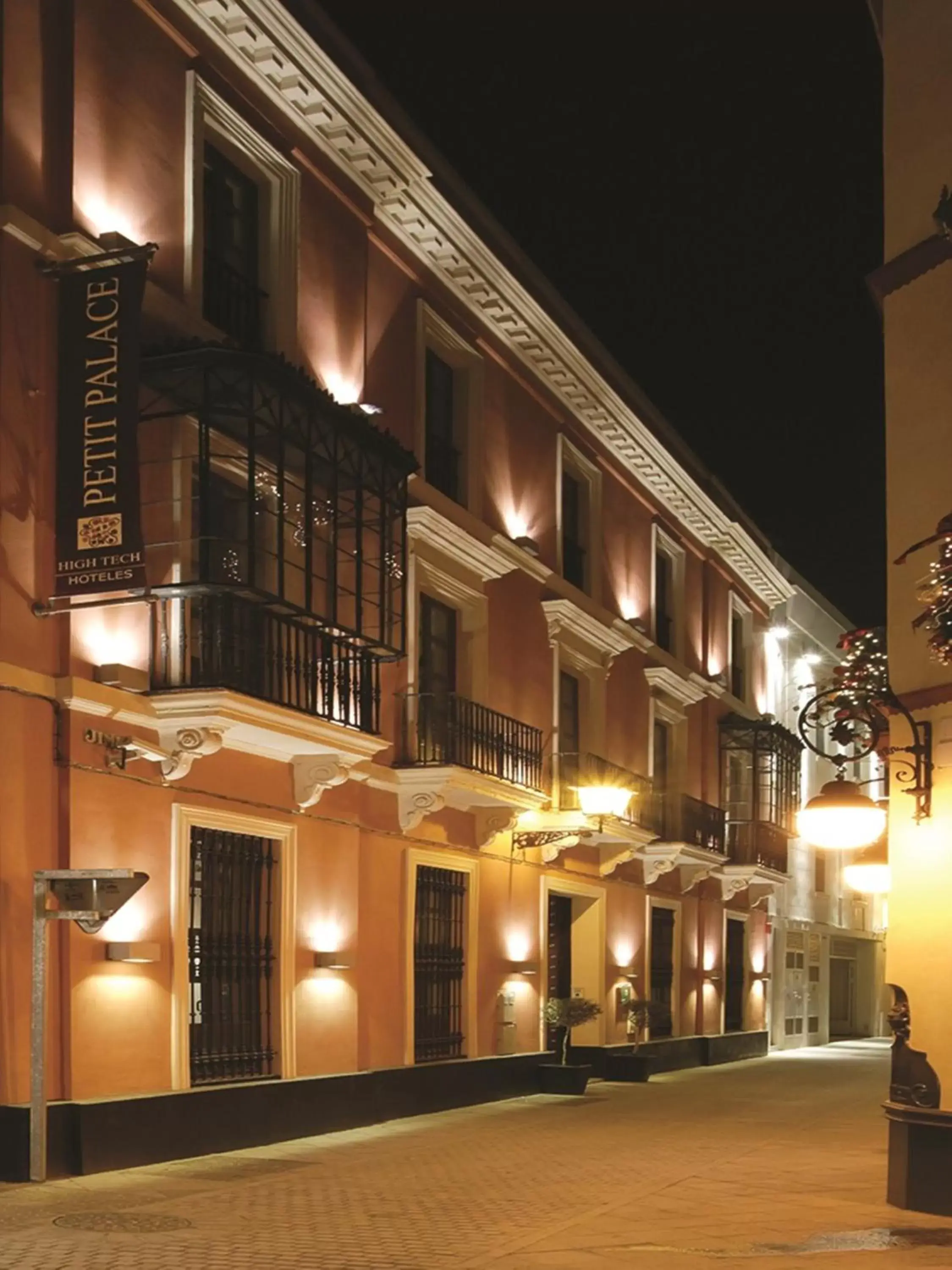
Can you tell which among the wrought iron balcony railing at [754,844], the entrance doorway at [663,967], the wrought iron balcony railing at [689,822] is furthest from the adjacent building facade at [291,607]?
the wrought iron balcony railing at [754,844]

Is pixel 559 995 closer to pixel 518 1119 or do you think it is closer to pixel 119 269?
pixel 518 1119

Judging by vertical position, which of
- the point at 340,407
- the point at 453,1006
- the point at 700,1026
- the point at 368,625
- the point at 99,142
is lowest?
the point at 700,1026

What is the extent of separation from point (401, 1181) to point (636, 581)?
54.1ft

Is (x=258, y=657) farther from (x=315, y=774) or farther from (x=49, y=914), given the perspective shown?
(x=49, y=914)

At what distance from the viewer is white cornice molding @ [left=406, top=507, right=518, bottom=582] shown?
1927cm

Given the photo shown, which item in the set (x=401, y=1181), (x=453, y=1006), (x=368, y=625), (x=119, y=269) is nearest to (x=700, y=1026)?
(x=453, y=1006)

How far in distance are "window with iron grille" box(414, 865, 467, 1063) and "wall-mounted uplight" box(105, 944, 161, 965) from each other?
19.3 ft

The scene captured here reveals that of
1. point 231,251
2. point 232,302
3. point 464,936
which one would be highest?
point 231,251

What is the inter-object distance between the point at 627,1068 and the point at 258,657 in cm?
1299

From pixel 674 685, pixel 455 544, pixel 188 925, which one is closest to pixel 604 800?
pixel 455 544

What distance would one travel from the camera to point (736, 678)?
35.8 metres

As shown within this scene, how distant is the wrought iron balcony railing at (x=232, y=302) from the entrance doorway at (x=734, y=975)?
795 inches

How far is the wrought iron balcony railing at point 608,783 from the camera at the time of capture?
78.0ft

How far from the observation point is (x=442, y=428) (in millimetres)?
21266
